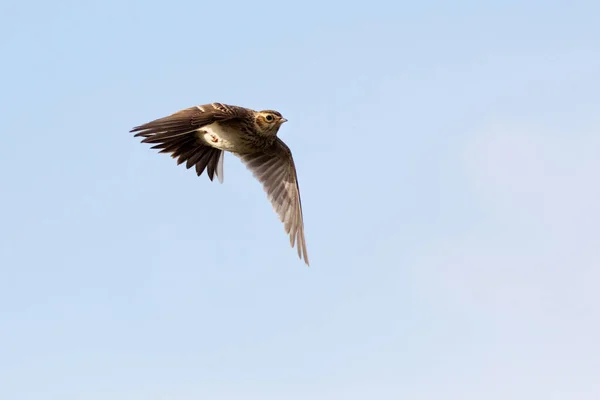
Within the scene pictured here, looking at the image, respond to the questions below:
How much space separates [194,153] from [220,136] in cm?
158

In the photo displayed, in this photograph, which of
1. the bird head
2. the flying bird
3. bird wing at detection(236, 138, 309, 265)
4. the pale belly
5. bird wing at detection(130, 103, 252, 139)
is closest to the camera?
bird wing at detection(130, 103, 252, 139)

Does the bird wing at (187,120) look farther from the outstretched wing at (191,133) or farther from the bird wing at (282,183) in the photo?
the bird wing at (282,183)

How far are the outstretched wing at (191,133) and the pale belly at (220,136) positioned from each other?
0.29 metres

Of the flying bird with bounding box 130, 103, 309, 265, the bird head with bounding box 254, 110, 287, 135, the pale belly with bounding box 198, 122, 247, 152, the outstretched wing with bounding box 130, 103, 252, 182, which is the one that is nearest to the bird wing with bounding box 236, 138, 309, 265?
the flying bird with bounding box 130, 103, 309, 265

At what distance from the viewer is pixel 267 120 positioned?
23.1 m

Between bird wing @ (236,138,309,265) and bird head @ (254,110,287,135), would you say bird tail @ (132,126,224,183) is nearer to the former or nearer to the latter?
bird wing @ (236,138,309,265)

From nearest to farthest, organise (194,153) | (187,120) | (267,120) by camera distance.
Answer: (187,120), (267,120), (194,153)

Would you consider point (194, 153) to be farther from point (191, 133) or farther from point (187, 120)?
point (187, 120)

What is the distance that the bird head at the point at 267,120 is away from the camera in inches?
910

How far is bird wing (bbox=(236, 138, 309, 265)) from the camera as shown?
83.4ft

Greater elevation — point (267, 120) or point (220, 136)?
point (267, 120)

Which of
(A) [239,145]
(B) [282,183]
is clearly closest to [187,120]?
(A) [239,145]

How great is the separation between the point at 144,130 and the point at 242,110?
3.16 meters

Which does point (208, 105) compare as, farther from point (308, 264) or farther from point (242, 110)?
point (308, 264)
